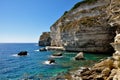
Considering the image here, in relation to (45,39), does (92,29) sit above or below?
above

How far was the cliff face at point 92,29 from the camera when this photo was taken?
59.9 meters

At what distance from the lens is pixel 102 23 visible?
2416 inches

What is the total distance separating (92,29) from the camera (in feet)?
203

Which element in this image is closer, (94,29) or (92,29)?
(94,29)

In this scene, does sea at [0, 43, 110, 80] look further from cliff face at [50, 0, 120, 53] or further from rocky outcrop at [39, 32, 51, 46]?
rocky outcrop at [39, 32, 51, 46]

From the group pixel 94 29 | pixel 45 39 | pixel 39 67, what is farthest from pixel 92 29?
pixel 45 39

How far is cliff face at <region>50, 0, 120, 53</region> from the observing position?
197 ft

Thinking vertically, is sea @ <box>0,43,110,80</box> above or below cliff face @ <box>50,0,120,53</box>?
below

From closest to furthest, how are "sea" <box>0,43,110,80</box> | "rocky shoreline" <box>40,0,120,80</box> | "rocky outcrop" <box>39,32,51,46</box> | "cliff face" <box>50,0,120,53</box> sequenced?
"sea" <box>0,43,110,80</box> < "rocky shoreline" <box>40,0,120,80</box> < "cliff face" <box>50,0,120,53</box> < "rocky outcrop" <box>39,32,51,46</box>

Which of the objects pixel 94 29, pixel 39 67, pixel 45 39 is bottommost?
pixel 39 67

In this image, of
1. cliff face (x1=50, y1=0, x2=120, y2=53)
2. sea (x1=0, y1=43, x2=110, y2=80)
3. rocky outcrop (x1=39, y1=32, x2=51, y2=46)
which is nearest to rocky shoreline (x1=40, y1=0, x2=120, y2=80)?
cliff face (x1=50, y1=0, x2=120, y2=53)

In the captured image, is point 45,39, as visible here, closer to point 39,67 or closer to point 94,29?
point 94,29

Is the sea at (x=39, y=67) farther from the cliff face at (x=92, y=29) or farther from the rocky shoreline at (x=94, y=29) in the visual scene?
the cliff face at (x=92, y=29)

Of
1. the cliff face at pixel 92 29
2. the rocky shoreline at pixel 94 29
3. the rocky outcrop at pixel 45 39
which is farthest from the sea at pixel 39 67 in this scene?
the rocky outcrop at pixel 45 39
